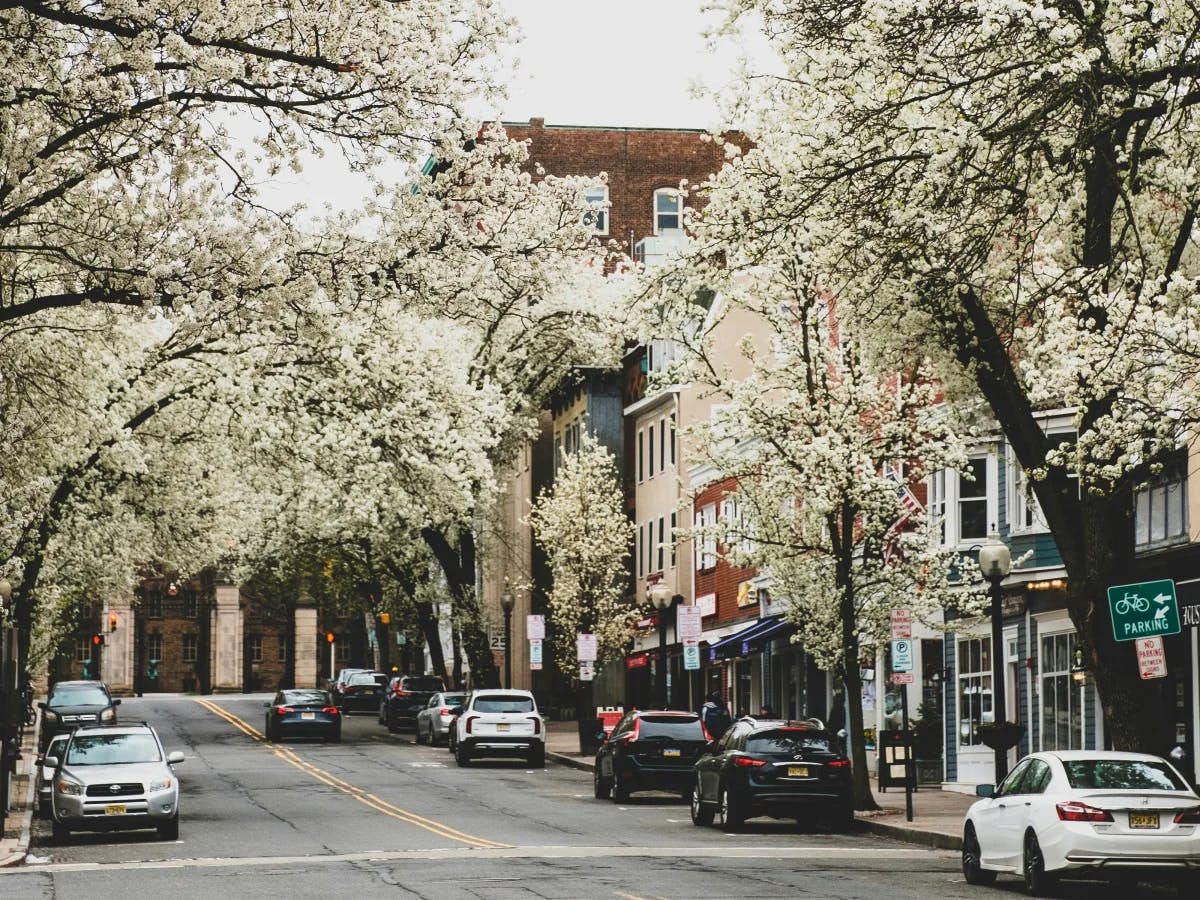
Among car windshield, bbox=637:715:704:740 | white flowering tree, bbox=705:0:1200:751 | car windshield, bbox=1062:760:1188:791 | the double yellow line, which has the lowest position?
the double yellow line

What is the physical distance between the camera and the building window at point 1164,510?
92.4ft

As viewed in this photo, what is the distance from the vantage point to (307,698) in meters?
54.2

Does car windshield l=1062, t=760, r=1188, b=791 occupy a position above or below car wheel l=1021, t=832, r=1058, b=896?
above

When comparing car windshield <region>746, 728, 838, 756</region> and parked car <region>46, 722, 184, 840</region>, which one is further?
car windshield <region>746, 728, 838, 756</region>

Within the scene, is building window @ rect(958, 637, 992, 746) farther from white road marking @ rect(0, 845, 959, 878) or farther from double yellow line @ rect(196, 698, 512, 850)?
white road marking @ rect(0, 845, 959, 878)

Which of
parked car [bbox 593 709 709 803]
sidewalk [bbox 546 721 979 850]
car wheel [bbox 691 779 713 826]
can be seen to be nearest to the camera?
sidewalk [bbox 546 721 979 850]

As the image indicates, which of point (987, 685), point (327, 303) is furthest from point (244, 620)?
point (327, 303)

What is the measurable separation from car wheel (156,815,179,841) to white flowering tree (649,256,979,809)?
9570 millimetres

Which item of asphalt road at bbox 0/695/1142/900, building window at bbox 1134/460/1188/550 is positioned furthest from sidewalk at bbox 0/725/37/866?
building window at bbox 1134/460/1188/550

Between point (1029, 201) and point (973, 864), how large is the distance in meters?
6.62

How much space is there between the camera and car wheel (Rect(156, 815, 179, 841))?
26.1 m

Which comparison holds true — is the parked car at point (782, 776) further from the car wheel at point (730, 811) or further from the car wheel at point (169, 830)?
the car wheel at point (169, 830)

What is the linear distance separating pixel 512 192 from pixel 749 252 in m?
2.57

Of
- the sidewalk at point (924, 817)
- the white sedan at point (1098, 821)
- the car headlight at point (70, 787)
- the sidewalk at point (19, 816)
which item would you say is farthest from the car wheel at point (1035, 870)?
the car headlight at point (70, 787)
